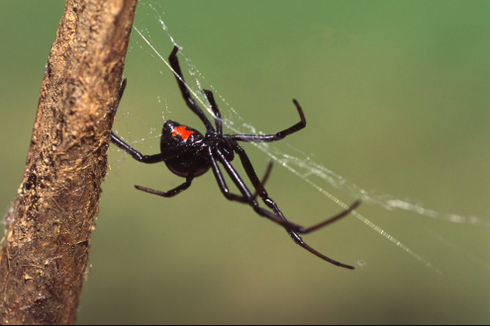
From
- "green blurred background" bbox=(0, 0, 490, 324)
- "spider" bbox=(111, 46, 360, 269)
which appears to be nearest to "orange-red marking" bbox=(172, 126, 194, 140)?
"spider" bbox=(111, 46, 360, 269)

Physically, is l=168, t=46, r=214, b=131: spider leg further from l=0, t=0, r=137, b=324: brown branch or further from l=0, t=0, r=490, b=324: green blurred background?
l=0, t=0, r=490, b=324: green blurred background

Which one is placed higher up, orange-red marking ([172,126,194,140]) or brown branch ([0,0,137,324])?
orange-red marking ([172,126,194,140])

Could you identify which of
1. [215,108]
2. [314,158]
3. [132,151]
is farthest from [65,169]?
[314,158]

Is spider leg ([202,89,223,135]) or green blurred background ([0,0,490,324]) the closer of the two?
spider leg ([202,89,223,135])

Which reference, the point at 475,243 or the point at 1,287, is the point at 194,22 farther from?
the point at 475,243

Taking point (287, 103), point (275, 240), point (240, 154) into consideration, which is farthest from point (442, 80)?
point (240, 154)

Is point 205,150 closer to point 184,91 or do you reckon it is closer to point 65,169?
point 184,91
